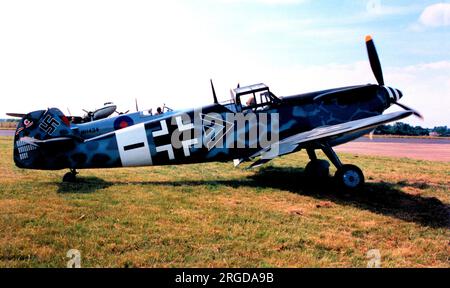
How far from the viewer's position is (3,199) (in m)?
6.74

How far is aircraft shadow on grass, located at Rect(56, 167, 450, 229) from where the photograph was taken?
6.27 m

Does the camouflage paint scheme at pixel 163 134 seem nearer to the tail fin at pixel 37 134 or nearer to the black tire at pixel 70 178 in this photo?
the tail fin at pixel 37 134

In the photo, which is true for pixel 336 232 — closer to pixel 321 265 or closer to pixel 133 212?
pixel 321 265

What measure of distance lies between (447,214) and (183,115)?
6380 mm

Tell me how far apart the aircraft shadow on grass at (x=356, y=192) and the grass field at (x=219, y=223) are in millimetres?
25

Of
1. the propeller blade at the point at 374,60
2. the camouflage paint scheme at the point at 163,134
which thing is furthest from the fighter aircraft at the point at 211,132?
the propeller blade at the point at 374,60

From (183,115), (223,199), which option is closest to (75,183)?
(183,115)

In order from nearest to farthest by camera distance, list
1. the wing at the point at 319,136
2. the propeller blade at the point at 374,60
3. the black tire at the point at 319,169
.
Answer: the wing at the point at 319,136 → the black tire at the point at 319,169 → the propeller blade at the point at 374,60

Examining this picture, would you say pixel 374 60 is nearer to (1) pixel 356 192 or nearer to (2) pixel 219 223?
(1) pixel 356 192

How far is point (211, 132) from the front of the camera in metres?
9.09

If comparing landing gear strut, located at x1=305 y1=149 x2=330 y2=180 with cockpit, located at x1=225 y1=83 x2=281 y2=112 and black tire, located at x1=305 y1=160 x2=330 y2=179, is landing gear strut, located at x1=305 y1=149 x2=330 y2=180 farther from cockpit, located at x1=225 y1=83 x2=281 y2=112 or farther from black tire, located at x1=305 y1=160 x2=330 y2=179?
cockpit, located at x1=225 y1=83 x2=281 y2=112

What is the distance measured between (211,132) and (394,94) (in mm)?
A: 5521

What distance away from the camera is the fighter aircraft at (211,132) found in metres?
8.80

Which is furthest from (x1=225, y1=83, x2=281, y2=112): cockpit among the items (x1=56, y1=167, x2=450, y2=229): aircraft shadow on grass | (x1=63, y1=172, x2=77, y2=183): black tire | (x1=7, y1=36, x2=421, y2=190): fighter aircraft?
(x1=63, y1=172, x2=77, y2=183): black tire
